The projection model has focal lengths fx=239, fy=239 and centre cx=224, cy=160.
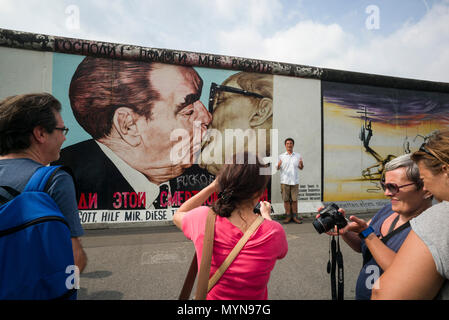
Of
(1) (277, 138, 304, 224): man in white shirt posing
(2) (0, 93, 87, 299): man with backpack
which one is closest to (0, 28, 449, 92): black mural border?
(1) (277, 138, 304, 224): man in white shirt posing

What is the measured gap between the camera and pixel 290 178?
642cm

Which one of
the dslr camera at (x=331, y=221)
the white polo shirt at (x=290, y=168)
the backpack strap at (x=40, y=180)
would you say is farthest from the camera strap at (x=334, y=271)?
the white polo shirt at (x=290, y=168)

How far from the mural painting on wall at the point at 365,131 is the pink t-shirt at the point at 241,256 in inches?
263

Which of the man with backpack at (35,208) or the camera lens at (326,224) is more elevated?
the man with backpack at (35,208)

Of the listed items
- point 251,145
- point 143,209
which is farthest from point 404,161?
point 143,209

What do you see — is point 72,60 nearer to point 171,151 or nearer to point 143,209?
point 171,151

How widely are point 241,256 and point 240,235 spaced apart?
0.10 metres

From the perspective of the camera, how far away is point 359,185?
7684mm

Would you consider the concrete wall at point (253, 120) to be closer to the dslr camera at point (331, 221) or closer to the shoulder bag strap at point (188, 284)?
the shoulder bag strap at point (188, 284)

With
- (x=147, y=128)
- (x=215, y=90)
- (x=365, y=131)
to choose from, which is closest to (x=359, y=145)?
(x=365, y=131)

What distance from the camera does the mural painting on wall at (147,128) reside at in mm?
5820

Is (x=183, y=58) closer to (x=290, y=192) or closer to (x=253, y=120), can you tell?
(x=253, y=120)

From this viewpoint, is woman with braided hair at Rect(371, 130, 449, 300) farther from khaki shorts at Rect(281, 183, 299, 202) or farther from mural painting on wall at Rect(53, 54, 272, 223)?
mural painting on wall at Rect(53, 54, 272, 223)
